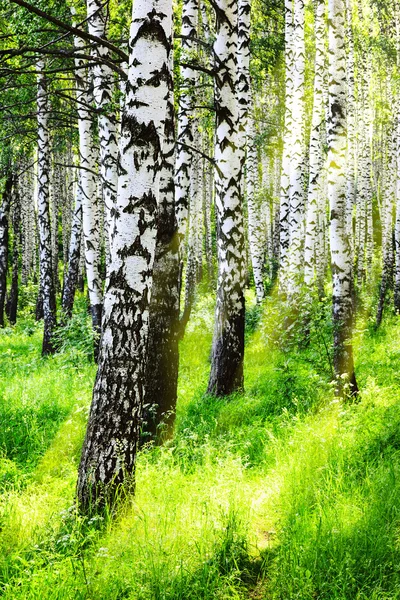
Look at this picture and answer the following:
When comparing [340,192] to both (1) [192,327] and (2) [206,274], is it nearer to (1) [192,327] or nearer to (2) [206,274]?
(1) [192,327]

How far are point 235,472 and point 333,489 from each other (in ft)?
3.15

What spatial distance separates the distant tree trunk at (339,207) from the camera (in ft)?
21.9

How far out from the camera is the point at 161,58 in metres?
3.86

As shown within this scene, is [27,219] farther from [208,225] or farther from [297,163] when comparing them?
[297,163]

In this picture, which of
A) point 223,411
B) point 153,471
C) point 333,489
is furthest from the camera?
point 223,411

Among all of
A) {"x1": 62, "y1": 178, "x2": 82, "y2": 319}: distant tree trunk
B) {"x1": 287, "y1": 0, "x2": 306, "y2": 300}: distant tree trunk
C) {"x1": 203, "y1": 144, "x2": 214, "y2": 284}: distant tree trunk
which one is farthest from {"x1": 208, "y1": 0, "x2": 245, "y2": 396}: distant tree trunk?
{"x1": 203, "y1": 144, "x2": 214, "y2": 284}: distant tree trunk

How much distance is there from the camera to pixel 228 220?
282 inches

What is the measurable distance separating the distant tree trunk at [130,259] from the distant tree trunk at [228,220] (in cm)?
324

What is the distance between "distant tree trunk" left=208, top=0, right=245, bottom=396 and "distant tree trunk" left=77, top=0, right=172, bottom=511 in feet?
10.6

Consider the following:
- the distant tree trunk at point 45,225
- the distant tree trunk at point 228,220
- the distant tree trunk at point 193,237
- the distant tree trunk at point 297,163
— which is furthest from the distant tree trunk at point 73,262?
the distant tree trunk at point 228,220

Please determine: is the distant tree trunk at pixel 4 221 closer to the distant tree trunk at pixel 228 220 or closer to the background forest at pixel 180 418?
the background forest at pixel 180 418

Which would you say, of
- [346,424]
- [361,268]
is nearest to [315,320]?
[346,424]

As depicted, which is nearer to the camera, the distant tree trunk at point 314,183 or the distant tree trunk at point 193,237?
the distant tree trunk at point 314,183

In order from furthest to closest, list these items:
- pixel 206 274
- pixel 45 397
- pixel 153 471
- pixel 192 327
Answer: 1. pixel 206 274
2. pixel 192 327
3. pixel 45 397
4. pixel 153 471
